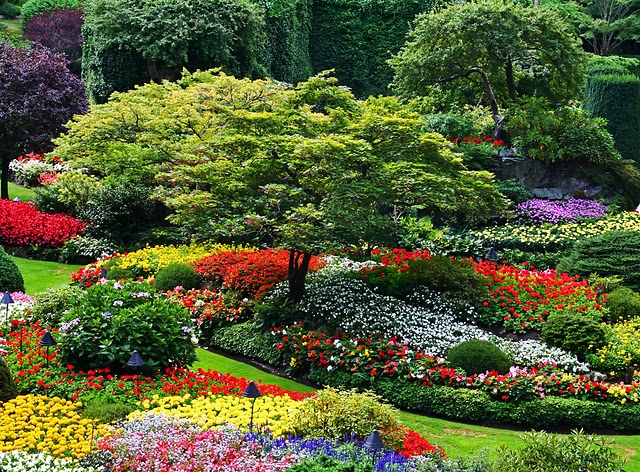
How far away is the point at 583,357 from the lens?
1168 centimetres

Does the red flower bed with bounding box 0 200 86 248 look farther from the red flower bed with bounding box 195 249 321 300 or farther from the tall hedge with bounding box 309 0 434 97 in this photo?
the tall hedge with bounding box 309 0 434 97

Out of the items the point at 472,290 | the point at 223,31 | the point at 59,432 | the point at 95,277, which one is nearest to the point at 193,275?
the point at 95,277

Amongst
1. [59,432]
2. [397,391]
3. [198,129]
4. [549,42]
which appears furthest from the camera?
[549,42]

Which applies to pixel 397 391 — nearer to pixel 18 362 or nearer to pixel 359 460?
pixel 359 460

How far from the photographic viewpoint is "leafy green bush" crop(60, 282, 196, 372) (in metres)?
9.57

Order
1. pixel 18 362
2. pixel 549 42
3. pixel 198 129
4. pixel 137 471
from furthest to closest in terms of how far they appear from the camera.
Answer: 1. pixel 549 42
2. pixel 198 129
3. pixel 18 362
4. pixel 137 471

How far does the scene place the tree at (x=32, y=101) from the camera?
66.8 feet

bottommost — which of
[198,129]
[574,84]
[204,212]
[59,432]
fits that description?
[59,432]

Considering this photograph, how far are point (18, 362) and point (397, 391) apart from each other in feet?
17.2

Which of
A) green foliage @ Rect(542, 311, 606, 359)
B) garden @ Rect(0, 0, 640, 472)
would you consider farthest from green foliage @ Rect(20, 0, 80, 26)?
green foliage @ Rect(542, 311, 606, 359)

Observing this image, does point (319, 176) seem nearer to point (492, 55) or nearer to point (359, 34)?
→ point (492, 55)

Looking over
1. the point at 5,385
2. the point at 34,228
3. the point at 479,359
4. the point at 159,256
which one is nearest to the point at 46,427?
the point at 5,385

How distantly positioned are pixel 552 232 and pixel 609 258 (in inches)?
139

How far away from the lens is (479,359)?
437 inches
